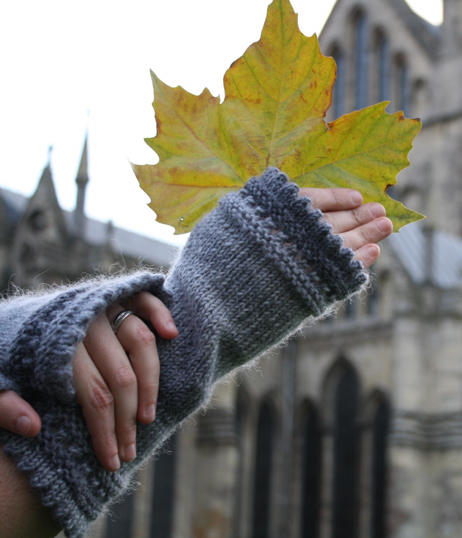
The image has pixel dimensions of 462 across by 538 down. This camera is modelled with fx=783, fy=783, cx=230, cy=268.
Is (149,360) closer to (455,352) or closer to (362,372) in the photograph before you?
(455,352)

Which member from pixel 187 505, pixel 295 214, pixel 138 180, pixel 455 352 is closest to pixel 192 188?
pixel 138 180

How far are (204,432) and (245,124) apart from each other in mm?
13681

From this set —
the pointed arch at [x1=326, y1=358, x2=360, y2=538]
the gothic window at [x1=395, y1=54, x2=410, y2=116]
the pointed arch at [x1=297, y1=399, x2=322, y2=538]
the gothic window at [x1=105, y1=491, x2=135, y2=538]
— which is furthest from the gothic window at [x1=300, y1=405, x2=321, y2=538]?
the gothic window at [x1=395, y1=54, x2=410, y2=116]

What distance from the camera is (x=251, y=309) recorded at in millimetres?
1181

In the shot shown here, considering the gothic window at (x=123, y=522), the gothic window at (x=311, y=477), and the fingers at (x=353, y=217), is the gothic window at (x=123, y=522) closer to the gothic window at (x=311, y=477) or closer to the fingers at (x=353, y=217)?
the gothic window at (x=311, y=477)

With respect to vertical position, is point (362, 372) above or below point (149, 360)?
above

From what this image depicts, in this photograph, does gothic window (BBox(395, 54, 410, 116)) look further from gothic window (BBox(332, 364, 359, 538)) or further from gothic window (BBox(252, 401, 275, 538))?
gothic window (BBox(252, 401, 275, 538))

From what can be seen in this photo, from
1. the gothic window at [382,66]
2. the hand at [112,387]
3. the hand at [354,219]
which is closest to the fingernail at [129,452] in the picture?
the hand at [112,387]

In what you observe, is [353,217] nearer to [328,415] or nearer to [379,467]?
[379,467]

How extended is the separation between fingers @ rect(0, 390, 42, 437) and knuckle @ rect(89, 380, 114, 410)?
76 millimetres

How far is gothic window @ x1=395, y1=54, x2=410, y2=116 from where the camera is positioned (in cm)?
2069

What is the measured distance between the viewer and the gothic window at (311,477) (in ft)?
52.5

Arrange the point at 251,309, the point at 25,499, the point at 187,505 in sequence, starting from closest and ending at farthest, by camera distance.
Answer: the point at 25,499 < the point at 251,309 < the point at 187,505

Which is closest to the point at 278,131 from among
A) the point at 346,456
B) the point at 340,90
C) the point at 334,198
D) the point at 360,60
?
the point at 334,198
